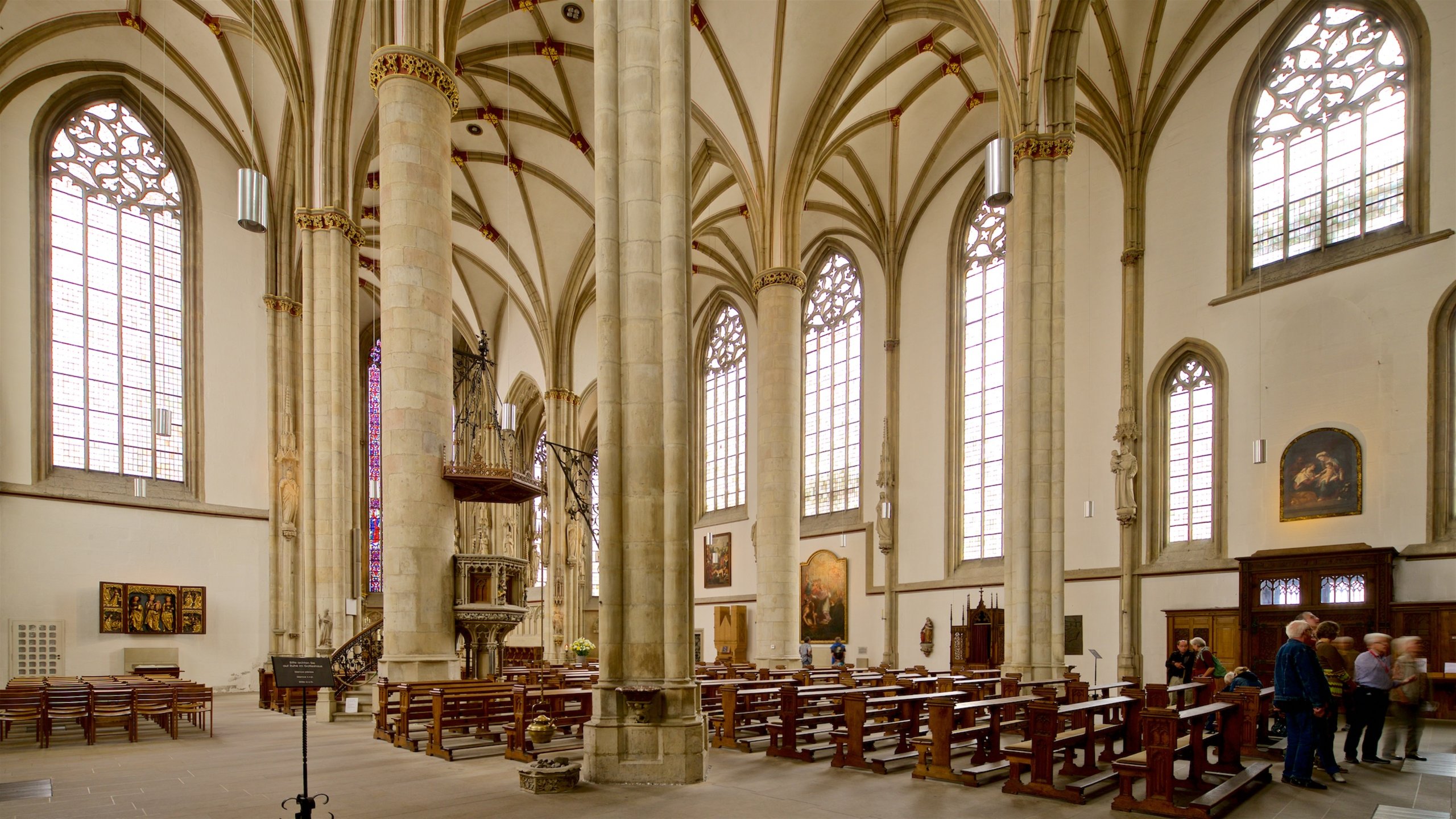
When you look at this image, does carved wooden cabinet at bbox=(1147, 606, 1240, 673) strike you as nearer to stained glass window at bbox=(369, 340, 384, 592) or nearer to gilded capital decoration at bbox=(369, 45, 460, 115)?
gilded capital decoration at bbox=(369, 45, 460, 115)

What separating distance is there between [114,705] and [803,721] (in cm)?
1036

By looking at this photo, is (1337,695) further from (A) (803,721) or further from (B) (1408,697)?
(A) (803,721)

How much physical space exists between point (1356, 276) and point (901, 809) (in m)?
15.3

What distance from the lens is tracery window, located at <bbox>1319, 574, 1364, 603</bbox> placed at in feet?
52.6

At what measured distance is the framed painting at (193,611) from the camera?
2312cm

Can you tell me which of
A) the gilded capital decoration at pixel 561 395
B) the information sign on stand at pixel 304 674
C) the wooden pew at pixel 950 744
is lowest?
the wooden pew at pixel 950 744

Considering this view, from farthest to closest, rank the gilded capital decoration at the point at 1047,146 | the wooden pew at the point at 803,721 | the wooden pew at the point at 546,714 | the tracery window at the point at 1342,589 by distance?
the gilded capital decoration at the point at 1047,146 < the tracery window at the point at 1342,589 < the wooden pew at the point at 803,721 < the wooden pew at the point at 546,714

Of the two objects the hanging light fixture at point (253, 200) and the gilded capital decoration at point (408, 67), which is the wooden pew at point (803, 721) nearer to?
the hanging light fixture at point (253, 200)

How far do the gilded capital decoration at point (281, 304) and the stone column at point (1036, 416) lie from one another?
19.8m

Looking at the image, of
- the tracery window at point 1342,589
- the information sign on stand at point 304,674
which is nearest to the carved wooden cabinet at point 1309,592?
the tracery window at point 1342,589

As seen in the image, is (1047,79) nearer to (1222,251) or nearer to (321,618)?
(1222,251)

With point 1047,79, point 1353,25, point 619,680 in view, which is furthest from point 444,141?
point 1353,25

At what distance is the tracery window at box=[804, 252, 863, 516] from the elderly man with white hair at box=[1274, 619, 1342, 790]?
20602 millimetres

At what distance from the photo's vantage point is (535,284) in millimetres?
31906
